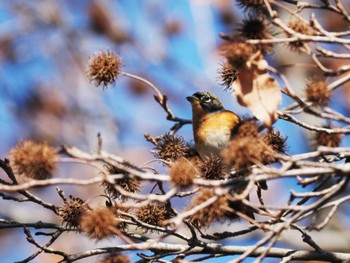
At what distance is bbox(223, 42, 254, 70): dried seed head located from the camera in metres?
2.76

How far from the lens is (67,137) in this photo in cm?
904

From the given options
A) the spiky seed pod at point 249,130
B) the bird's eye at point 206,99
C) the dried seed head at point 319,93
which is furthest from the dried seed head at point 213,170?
the bird's eye at point 206,99

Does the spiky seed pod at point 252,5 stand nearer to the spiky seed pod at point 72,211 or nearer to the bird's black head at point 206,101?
the spiky seed pod at point 72,211

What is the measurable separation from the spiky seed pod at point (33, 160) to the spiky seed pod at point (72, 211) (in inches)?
18.9

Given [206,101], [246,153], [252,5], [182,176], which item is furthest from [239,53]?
[206,101]

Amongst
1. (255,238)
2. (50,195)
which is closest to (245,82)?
(255,238)

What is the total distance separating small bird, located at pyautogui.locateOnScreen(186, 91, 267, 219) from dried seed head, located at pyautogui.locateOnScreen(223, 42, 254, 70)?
1.19 meters

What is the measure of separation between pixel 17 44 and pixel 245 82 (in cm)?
828

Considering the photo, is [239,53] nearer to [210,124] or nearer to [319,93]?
[319,93]

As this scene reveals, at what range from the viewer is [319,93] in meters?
2.71

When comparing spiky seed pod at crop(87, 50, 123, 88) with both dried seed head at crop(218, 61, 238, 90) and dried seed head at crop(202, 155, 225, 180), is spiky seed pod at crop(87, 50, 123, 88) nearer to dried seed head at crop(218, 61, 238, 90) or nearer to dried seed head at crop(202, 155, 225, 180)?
dried seed head at crop(218, 61, 238, 90)

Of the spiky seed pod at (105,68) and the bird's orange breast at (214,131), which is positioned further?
the bird's orange breast at (214,131)

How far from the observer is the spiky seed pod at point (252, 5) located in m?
2.81

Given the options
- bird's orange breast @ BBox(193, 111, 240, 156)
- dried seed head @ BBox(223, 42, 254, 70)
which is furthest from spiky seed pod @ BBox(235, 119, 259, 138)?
bird's orange breast @ BBox(193, 111, 240, 156)
